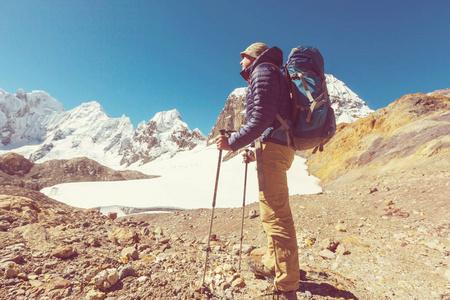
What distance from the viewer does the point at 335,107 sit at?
90562mm

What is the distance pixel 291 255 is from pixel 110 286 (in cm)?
219

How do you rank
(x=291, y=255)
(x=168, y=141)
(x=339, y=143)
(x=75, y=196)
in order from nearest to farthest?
(x=291, y=255) → (x=75, y=196) → (x=339, y=143) → (x=168, y=141)

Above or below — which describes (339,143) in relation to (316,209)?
above

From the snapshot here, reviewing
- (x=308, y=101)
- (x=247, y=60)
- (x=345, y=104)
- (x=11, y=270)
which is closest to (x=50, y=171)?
(x=11, y=270)

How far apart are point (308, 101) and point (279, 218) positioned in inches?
53.9

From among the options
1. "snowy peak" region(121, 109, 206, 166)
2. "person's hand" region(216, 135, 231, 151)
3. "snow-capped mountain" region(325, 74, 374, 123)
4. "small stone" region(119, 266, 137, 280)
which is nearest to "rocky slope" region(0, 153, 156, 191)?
"small stone" region(119, 266, 137, 280)

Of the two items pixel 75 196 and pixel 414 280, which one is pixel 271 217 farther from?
pixel 75 196

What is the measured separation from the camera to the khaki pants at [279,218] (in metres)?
2.30

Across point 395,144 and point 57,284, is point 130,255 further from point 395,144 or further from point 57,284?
point 395,144

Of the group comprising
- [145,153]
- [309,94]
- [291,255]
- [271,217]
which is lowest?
[291,255]

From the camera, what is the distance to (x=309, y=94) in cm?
234

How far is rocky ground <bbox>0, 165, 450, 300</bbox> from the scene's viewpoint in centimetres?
254

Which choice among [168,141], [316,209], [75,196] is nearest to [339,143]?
[316,209]

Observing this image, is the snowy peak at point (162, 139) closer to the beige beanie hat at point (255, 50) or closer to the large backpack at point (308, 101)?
the beige beanie hat at point (255, 50)
